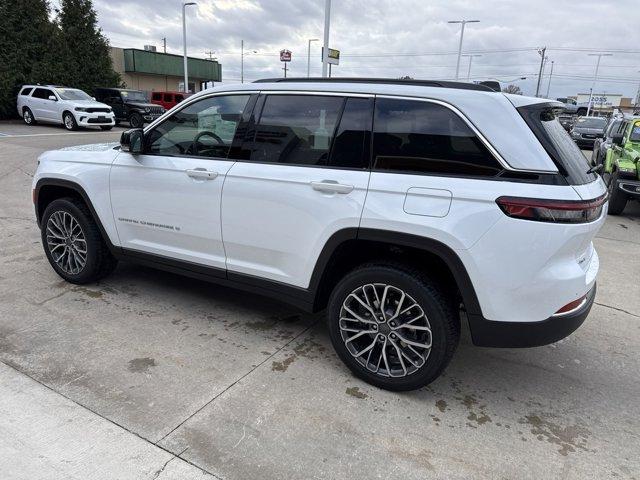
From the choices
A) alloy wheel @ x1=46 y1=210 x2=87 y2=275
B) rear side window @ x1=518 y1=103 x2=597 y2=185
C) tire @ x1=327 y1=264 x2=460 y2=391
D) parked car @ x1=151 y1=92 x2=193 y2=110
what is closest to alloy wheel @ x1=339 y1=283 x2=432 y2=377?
tire @ x1=327 y1=264 x2=460 y2=391

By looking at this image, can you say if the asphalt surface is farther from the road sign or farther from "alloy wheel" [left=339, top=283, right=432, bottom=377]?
the road sign

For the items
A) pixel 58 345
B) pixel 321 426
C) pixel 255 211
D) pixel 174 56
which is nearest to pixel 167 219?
pixel 255 211

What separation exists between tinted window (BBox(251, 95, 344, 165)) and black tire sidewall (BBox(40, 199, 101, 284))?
1826 millimetres

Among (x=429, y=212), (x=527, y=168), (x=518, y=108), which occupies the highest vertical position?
(x=518, y=108)

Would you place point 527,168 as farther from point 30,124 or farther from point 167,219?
point 30,124

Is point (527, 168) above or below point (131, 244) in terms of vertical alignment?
above

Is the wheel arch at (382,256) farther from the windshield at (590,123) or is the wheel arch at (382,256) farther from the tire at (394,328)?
the windshield at (590,123)

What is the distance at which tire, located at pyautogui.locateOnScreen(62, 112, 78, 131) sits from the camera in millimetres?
→ 19683

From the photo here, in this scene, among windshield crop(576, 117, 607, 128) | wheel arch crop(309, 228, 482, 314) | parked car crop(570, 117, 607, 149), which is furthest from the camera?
windshield crop(576, 117, 607, 128)

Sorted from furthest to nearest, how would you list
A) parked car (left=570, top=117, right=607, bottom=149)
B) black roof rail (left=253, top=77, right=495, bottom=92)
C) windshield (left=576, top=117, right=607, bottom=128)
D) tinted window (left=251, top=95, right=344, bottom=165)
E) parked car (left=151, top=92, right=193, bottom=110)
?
parked car (left=151, top=92, right=193, bottom=110), windshield (left=576, top=117, right=607, bottom=128), parked car (left=570, top=117, right=607, bottom=149), tinted window (left=251, top=95, right=344, bottom=165), black roof rail (left=253, top=77, right=495, bottom=92)

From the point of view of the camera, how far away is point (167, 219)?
12.2ft

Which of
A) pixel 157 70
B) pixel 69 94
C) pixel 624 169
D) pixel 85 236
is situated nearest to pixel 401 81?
pixel 85 236

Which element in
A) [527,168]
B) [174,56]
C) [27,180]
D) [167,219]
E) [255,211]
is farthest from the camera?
[174,56]

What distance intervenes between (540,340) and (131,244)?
314 centimetres
